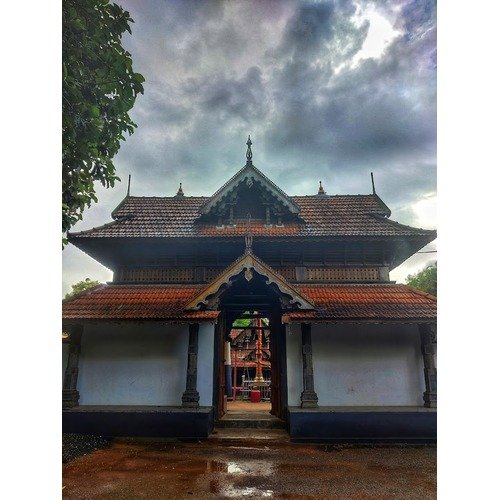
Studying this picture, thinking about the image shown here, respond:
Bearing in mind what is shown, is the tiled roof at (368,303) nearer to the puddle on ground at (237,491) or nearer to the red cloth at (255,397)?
the puddle on ground at (237,491)

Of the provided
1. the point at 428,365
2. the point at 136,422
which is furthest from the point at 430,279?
the point at 136,422

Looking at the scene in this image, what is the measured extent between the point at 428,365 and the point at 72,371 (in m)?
7.57

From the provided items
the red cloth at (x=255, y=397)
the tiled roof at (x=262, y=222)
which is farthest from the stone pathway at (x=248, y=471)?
the red cloth at (x=255, y=397)

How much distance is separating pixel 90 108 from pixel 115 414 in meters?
5.81

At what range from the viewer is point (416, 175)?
4.97 m

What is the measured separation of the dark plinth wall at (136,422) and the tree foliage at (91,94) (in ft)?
14.3

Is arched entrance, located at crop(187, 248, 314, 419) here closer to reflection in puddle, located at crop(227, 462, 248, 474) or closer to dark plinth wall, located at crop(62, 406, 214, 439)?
→ dark plinth wall, located at crop(62, 406, 214, 439)

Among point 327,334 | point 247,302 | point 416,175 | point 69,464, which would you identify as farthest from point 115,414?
point 416,175

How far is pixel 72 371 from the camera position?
25.6ft

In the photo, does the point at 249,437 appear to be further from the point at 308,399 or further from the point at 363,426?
the point at 363,426

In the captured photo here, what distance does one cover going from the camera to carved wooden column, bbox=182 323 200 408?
741cm

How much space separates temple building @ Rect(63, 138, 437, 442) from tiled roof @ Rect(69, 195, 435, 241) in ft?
0.19

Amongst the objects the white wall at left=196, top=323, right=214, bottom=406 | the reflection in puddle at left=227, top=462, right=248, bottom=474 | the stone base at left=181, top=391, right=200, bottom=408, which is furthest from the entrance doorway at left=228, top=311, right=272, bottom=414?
the reflection in puddle at left=227, top=462, right=248, bottom=474
